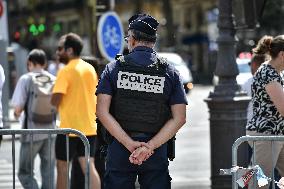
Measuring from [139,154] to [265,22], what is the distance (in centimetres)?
4223

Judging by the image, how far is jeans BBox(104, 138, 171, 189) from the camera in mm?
6715

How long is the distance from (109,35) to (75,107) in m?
3.10

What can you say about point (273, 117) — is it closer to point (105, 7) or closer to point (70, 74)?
point (70, 74)

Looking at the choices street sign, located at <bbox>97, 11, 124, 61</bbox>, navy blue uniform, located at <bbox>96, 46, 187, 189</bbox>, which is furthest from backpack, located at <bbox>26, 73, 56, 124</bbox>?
navy blue uniform, located at <bbox>96, 46, 187, 189</bbox>

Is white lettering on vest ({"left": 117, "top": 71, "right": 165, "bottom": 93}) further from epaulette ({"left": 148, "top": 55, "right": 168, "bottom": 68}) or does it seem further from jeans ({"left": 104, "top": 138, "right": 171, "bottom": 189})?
jeans ({"left": 104, "top": 138, "right": 171, "bottom": 189})

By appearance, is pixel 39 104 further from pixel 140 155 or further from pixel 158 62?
pixel 140 155

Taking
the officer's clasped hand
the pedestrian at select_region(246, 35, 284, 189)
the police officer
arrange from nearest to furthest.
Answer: the officer's clasped hand < the police officer < the pedestrian at select_region(246, 35, 284, 189)

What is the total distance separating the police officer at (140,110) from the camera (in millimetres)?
6711

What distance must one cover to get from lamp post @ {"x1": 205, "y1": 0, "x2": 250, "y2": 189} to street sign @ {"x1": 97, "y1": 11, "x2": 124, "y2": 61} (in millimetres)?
1912

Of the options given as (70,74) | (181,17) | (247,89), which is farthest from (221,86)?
(181,17)

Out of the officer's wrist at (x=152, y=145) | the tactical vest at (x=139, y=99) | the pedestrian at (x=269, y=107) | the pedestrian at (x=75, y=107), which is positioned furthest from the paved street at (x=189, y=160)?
the pedestrian at (x=269, y=107)

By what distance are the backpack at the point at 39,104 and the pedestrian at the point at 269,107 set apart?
3.12m

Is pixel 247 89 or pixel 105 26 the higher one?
pixel 105 26

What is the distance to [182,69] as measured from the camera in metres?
37.3
